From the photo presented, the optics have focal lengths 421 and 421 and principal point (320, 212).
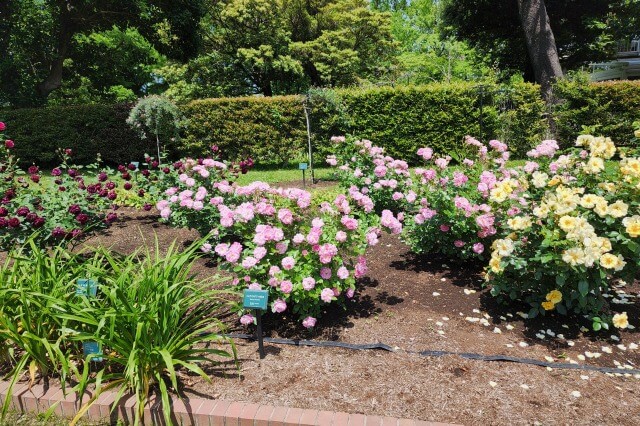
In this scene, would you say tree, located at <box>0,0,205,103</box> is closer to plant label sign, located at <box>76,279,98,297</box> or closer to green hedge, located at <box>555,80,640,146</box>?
green hedge, located at <box>555,80,640,146</box>

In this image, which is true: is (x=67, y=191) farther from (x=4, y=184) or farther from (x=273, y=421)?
(x=273, y=421)

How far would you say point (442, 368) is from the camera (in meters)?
2.54

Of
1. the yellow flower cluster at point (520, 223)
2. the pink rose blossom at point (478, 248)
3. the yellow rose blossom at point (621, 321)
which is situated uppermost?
the yellow flower cluster at point (520, 223)

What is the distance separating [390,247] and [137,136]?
982 cm

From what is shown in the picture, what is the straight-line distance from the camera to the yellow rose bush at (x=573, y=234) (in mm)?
2572

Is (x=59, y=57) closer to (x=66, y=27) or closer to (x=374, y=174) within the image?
(x=66, y=27)

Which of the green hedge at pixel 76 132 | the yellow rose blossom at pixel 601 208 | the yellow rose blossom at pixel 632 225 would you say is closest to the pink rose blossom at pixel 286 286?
the yellow rose blossom at pixel 601 208

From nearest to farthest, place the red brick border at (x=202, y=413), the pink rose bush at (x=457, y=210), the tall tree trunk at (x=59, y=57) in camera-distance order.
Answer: the red brick border at (x=202, y=413) → the pink rose bush at (x=457, y=210) → the tall tree trunk at (x=59, y=57)

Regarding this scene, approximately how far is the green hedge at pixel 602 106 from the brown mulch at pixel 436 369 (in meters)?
8.75

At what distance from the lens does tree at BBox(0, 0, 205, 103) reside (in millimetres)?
13680

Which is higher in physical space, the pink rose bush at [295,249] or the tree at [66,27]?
the tree at [66,27]

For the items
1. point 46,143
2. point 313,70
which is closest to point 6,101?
point 46,143

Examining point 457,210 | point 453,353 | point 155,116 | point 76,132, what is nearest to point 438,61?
point 155,116

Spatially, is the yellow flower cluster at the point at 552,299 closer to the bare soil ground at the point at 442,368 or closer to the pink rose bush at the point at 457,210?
the bare soil ground at the point at 442,368
